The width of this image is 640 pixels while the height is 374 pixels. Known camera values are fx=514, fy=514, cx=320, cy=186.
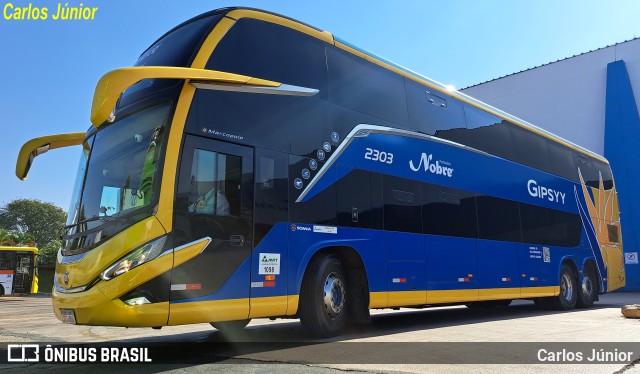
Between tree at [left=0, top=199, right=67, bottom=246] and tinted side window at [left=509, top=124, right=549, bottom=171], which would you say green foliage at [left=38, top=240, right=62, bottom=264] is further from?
tinted side window at [left=509, top=124, right=549, bottom=171]

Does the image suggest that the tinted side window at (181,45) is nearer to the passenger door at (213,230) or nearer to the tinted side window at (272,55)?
the tinted side window at (272,55)

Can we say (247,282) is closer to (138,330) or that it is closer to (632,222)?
(138,330)

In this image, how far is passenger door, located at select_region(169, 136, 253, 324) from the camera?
574 cm

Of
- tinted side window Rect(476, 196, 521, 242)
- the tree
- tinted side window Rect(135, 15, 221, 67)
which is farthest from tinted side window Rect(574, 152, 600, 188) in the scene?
the tree

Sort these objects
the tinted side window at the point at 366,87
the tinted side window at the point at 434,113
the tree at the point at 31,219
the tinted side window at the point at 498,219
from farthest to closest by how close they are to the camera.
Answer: the tree at the point at 31,219, the tinted side window at the point at 498,219, the tinted side window at the point at 434,113, the tinted side window at the point at 366,87

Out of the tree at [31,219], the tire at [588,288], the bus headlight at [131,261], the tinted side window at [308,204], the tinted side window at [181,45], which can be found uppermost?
the tree at [31,219]

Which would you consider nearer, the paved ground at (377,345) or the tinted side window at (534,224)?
the paved ground at (377,345)

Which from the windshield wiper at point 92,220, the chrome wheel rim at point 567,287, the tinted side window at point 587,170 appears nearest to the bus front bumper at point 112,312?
the windshield wiper at point 92,220

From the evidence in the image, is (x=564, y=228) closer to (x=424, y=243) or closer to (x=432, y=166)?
(x=432, y=166)

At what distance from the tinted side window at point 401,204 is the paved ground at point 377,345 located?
177 centimetres

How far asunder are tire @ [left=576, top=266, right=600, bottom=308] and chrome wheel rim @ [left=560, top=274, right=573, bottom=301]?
0.32 m

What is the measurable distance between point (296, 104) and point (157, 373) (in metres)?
4.11

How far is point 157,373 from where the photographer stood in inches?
196

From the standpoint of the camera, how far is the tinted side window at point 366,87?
8.38 meters
